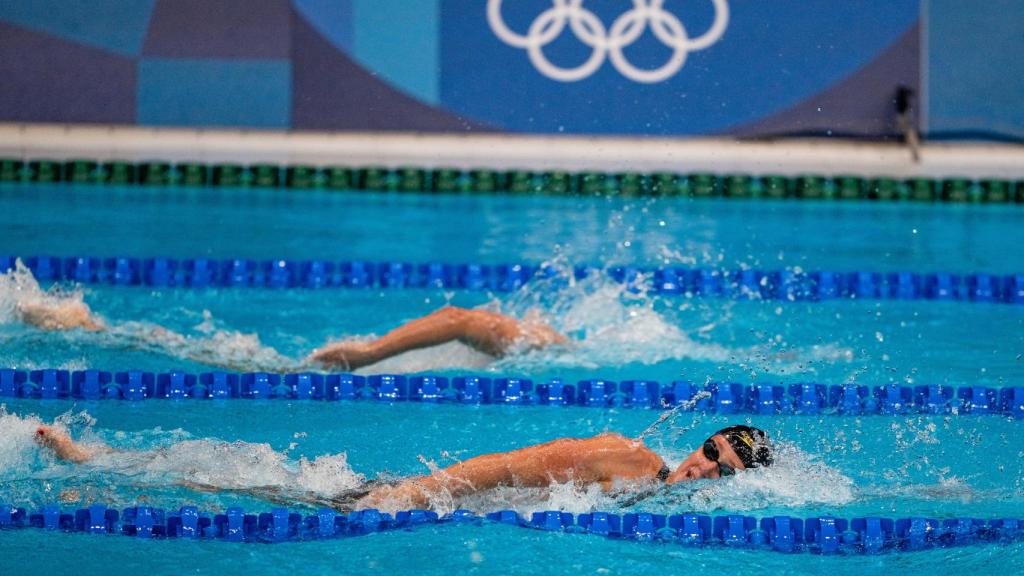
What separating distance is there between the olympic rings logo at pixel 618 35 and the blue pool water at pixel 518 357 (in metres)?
0.86

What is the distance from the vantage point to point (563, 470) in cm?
340

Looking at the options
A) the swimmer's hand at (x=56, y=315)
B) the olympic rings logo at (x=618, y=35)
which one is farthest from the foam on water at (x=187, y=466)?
the olympic rings logo at (x=618, y=35)

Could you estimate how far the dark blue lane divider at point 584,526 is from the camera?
3.22 m

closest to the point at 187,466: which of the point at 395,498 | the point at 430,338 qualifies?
the point at 395,498

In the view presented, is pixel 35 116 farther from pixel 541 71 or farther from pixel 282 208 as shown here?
pixel 541 71

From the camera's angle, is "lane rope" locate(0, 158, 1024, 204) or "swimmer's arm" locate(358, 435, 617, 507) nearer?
"swimmer's arm" locate(358, 435, 617, 507)

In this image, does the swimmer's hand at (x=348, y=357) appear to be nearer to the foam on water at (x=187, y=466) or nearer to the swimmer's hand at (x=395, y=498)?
the foam on water at (x=187, y=466)

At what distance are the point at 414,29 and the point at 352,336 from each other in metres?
3.32

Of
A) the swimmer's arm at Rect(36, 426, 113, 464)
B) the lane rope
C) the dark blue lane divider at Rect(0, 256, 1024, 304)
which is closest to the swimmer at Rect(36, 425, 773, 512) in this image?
the swimmer's arm at Rect(36, 426, 113, 464)

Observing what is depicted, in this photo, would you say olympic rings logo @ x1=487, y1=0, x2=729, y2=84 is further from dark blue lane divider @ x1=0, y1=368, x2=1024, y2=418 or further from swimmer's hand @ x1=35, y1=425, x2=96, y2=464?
swimmer's hand @ x1=35, y1=425, x2=96, y2=464

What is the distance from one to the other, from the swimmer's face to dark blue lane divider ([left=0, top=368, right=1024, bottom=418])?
34.4 inches

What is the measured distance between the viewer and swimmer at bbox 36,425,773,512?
11.0ft

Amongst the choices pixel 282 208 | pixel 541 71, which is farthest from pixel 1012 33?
pixel 282 208

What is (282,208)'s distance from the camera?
7066mm
